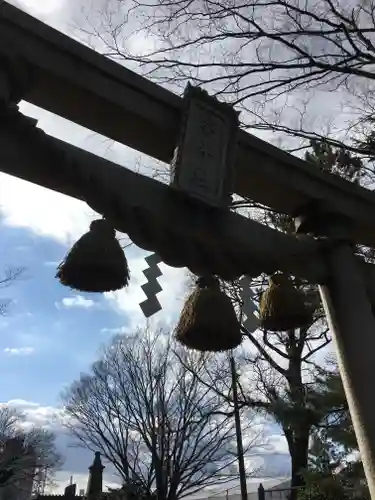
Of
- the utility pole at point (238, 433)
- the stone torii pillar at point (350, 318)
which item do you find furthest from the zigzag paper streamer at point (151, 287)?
the utility pole at point (238, 433)

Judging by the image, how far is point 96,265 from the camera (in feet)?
6.41

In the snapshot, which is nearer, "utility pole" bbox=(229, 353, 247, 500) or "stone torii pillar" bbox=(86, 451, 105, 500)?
"utility pole" bbox=(229, 353, 247, 500)

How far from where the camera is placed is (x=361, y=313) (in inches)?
100

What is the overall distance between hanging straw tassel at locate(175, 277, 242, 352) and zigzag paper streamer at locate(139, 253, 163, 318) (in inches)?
6.7

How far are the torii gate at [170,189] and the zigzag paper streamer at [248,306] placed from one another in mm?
131

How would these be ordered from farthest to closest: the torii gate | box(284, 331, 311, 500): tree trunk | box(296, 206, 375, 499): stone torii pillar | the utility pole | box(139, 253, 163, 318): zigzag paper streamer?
the utility pole < box(284, 331, 311, 500): tree trunk < box(296, 206, 375, 499): stone torii pillar < box(139, 253, 163, 318): zigzag paper streamer < the torii gate

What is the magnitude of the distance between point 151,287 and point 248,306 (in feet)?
1.83

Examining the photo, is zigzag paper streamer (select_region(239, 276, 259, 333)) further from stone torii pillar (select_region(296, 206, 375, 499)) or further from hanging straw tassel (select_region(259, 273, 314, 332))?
stone torii pillar (select_region(296, 206, 375, 499))

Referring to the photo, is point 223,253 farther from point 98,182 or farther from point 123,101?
point 123,101

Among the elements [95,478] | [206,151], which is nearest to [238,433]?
[95,478]

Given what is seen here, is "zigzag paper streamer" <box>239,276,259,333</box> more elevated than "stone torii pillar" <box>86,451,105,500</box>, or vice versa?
"stone torii pillar" <box>86,451,105,500</box>

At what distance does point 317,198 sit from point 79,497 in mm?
18657

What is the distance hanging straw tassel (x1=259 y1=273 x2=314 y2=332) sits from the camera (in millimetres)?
2549

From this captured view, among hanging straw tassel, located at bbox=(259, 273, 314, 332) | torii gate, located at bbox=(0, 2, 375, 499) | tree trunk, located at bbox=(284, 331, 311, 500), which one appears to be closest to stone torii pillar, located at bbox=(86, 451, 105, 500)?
tree trunk, located at bbox=(284, 331, 311, 500)
